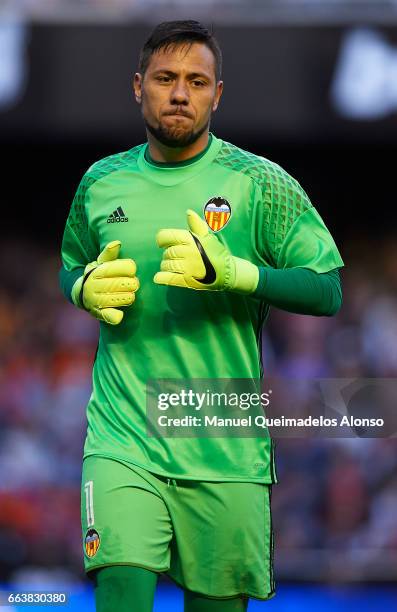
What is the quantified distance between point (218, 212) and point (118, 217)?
34 centimetres

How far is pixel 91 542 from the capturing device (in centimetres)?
391

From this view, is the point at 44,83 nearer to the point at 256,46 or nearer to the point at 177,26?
the point at 256,46

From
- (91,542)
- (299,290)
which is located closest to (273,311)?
(299,290)

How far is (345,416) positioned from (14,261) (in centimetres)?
706

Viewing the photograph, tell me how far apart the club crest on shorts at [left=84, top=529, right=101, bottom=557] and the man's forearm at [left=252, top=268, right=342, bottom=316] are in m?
0.91

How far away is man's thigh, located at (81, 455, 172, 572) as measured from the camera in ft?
12.6

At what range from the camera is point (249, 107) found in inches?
392

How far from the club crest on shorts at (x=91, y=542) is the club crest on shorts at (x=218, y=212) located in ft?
3.45

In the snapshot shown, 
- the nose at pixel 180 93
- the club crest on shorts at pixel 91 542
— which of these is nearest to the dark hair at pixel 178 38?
the nose at pixel 180 93

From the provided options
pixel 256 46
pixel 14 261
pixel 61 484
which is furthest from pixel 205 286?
pixel 14 261

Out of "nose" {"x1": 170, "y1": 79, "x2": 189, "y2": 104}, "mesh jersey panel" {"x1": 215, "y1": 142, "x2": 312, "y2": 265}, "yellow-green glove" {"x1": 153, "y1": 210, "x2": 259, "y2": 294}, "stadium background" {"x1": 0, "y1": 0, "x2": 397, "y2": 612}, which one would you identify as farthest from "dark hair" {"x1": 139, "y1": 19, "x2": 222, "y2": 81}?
"stadium background" {"x1": 0, "y1": 0, "x2": 397, "y2": 612}

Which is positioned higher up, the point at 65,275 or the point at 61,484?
the point at 65,275

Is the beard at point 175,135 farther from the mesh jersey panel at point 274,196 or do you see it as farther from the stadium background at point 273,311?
the stadium background at point 273,311

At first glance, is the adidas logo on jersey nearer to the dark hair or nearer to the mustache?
the mustache
